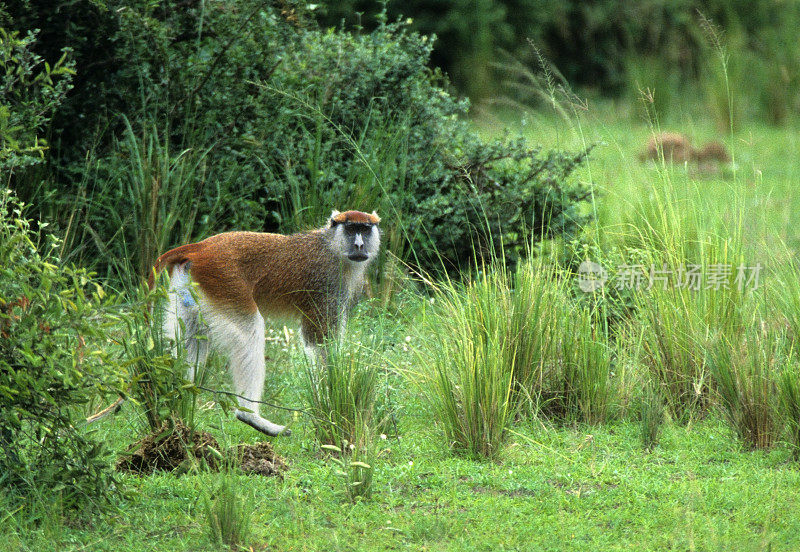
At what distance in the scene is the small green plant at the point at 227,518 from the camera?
11.4 ft

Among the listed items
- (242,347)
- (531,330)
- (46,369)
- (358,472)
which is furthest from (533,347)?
(46,369)

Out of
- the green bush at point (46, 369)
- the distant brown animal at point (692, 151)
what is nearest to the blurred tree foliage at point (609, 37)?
the distant brown animal at point (692, 151)

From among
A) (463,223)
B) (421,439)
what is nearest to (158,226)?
(463,223)

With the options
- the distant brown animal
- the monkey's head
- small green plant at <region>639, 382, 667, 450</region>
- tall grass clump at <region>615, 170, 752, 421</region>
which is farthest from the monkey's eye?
the distant brown animal

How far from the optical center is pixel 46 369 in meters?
3.43

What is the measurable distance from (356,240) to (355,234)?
4.3 inches

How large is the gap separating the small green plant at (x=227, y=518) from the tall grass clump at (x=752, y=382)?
245 centimetres

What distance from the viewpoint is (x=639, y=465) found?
4.47 meters

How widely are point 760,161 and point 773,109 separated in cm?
230

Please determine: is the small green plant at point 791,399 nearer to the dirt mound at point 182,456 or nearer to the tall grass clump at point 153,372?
the dirt mound at point 182,456

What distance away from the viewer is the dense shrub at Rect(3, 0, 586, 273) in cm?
667

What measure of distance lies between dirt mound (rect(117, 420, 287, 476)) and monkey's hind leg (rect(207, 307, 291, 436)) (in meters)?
0.68

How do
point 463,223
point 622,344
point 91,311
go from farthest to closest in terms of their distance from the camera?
1. point 463,223
2. point 622,344
3. point 91,311

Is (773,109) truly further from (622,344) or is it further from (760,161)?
(622,344)
